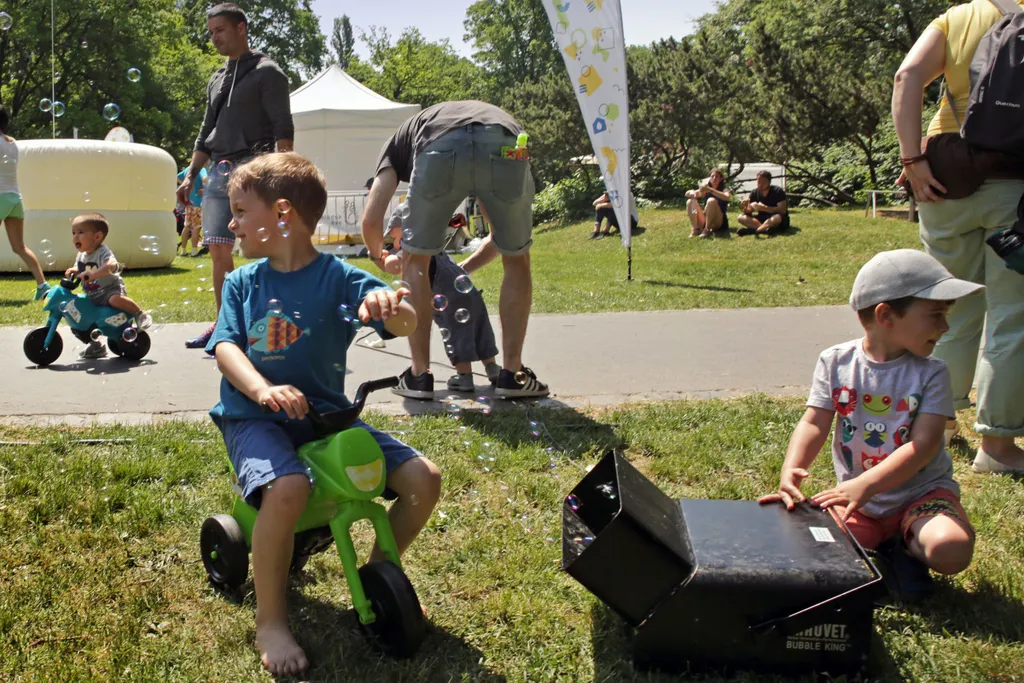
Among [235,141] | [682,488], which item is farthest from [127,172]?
[682,488]

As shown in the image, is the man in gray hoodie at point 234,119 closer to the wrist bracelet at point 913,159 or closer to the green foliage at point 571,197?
the wrist bracelet at point 913,159

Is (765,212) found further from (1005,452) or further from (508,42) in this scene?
(508,42)

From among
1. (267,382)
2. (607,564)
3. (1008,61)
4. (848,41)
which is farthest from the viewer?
(848,41)

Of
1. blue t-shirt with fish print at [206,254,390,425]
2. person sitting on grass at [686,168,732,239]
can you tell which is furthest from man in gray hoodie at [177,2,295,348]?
person sitting on grass at [686,168,732,239]

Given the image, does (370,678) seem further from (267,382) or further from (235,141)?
(235,141)

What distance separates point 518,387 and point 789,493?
Result: 2.28 metres

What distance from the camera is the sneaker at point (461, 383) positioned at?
16.2 feet

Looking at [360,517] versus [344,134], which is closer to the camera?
[360,517]

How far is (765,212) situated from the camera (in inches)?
640

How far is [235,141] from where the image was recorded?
602 cm

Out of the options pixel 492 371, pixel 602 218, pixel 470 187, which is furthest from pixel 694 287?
pixel 602 218

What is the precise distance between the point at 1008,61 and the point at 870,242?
11.9m

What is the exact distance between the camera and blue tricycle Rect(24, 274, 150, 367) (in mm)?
5750

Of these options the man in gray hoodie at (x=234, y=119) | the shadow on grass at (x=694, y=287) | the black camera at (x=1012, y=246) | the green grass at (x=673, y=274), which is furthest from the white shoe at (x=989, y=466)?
the shadow on grass at (x=694, y=287)
